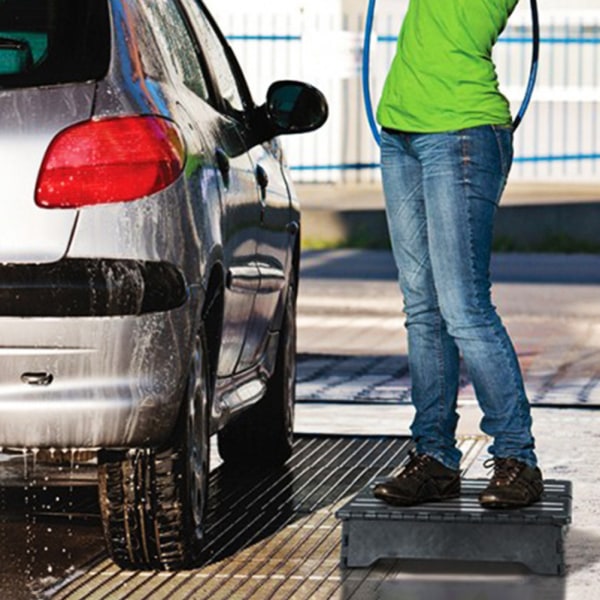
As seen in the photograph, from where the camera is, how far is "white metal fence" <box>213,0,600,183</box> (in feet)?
80.9

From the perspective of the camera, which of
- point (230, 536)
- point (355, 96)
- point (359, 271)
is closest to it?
point (230, 536)

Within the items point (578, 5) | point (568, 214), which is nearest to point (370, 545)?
point (568, 214)

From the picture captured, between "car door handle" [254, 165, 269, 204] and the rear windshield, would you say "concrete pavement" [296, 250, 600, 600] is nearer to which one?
"car door handle" [254, 165, 269, 204]

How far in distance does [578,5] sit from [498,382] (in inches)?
781

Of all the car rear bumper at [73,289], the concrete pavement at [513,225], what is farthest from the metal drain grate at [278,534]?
the concrete pavement at [513,225]

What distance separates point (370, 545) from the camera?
22.6 feet

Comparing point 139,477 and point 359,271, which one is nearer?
point 139,477

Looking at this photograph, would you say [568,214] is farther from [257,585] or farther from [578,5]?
[257,585]

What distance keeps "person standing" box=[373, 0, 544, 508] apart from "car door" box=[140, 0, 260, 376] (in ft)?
1.65

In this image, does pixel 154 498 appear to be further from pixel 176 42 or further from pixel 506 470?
pixel 176 42

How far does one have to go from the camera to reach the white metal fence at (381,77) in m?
24.7

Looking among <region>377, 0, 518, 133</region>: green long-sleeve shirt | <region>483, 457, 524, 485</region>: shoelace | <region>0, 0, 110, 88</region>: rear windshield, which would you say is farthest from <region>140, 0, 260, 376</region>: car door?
<region>483, 457, 524, 485</region>: shoelace

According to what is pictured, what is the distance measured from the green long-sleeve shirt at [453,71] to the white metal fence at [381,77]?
684 inches

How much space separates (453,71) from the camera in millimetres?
7074
